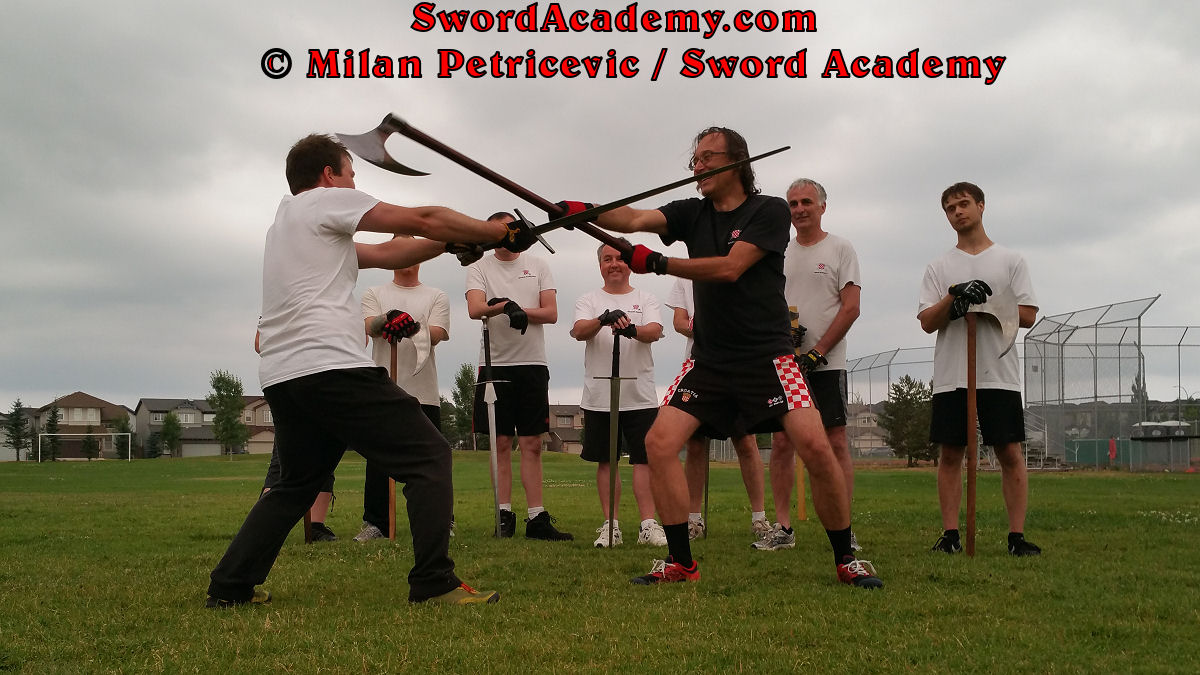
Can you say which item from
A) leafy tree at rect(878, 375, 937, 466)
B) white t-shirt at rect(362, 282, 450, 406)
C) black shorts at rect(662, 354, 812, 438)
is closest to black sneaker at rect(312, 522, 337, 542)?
white t-shirt at rect(362, 282, 450, 406)

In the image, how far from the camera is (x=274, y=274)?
4758 millimetres

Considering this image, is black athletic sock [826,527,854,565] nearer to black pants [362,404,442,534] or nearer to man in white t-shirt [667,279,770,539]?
man in white t-shirt [667,279,770,539]

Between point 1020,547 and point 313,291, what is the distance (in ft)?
15.1

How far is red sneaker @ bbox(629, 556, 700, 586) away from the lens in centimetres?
520

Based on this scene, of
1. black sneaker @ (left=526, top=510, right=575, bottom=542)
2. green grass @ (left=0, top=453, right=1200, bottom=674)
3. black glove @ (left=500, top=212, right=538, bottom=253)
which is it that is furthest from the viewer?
black sneaker @ (left=526, top=510, right=575, bottom=542)

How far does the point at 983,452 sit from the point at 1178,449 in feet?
17.4

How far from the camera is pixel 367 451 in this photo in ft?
15.3

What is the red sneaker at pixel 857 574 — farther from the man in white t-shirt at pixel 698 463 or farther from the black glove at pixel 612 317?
the black glove at pixel 612 317

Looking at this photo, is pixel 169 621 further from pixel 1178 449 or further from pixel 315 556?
pixel 1178 449

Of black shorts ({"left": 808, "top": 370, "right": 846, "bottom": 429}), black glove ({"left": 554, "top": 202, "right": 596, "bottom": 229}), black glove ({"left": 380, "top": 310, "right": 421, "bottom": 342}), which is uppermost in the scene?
black glove ({"left": 554, "top": 202, "right": 596, "bottom": 229})

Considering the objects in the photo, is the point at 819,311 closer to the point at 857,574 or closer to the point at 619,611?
the point at 857,574

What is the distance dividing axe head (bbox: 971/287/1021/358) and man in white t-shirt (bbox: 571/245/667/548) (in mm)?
2458

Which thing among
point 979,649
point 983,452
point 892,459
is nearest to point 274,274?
point 979,649

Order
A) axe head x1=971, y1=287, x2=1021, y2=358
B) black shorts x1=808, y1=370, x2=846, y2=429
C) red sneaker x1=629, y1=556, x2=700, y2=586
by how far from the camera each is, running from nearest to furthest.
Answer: red sneaker x1=629, y1=556, x2=700, y2=586, axe head x1=971, y1=287, x2=1021, y2=358, black shorts x1=808, y1=370, x2=846, y2=429
